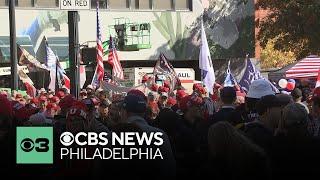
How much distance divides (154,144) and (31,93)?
14594mm

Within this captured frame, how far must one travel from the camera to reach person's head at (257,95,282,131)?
5617 millimetres

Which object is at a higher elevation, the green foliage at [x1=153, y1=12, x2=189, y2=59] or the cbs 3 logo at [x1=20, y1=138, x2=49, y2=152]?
the green foliage at [x1=153, y1=12, x2=189, y2=59]

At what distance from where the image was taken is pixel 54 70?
2166 cm

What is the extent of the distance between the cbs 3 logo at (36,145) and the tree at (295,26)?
28.6m

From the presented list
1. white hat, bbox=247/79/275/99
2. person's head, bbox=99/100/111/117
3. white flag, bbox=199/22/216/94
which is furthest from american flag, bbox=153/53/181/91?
white hat, bbox=247/79/275/99

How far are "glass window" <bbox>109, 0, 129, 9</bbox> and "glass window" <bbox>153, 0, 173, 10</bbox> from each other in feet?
5.53

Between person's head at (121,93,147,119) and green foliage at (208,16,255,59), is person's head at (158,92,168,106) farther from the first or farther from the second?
green foliage at (208,16,255,59)

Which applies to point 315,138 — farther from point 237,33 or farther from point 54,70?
point 237,33

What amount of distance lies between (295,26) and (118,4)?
31.6ft

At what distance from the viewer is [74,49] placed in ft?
38.6

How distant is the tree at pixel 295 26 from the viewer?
1314 inches

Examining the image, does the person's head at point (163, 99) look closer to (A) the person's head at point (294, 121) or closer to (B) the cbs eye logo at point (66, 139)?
(B) the cbs eye logo at point (66, 139)

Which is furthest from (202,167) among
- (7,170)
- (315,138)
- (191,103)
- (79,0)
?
(79,0)

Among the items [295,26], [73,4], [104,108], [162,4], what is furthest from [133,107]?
[162,4]
